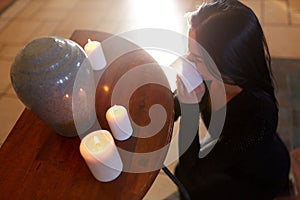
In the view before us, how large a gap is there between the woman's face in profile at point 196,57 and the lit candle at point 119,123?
0.24m

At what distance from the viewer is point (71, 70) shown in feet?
2.59

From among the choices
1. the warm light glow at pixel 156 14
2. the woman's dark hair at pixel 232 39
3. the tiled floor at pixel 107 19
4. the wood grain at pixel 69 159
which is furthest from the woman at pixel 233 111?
the warm light glow at pixel 156 14

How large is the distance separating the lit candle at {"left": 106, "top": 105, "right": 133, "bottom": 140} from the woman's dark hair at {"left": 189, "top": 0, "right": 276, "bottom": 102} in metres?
0.26

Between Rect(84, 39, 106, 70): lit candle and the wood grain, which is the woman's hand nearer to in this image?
the wood grain

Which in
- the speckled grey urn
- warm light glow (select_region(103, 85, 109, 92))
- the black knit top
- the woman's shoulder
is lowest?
the black knit top

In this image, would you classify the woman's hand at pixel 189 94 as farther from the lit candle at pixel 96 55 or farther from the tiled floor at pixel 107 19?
the tiled floor at pixel 107 19

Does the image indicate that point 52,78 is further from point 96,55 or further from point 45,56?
A: point 96,55

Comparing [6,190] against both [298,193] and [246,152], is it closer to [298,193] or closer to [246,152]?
[246,152]

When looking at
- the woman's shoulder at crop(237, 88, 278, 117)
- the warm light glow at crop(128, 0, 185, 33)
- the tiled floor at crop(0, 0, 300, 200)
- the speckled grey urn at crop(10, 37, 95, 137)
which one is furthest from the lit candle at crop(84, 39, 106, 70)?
the warm light glow at crop(128, 0, 185, 33)

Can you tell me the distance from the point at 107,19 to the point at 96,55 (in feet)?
4.27

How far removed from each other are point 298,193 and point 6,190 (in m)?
0.91

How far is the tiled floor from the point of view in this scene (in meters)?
1.99

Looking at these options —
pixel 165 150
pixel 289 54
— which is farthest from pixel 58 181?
pixel 289 54

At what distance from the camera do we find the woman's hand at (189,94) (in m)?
1.05
